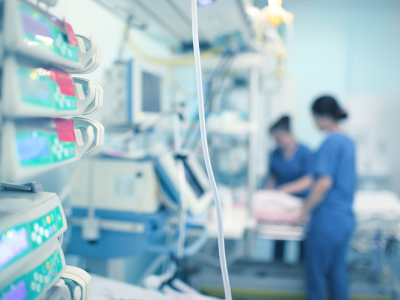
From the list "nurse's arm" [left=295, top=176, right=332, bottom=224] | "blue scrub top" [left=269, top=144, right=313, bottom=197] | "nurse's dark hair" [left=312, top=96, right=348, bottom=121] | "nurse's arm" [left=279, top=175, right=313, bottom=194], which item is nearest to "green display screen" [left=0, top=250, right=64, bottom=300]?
"nurse's arm" [left=295, top=176, right=332, bottom=224]

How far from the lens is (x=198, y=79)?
23.2 inches

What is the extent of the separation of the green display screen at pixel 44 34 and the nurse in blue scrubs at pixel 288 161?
2.54 metres

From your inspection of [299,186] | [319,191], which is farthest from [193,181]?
[299,186]

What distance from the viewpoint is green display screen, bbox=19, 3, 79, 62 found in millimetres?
431

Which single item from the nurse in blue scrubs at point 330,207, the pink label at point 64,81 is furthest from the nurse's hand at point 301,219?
the pink label at point 64,81

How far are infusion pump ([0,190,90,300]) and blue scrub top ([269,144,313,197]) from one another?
2.57m

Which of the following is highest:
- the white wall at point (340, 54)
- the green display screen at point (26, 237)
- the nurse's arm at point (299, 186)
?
the white wall at point (340, 54)

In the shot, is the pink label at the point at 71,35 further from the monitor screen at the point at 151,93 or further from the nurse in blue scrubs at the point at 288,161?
the nurse in blue scrubs at the point at 288,161

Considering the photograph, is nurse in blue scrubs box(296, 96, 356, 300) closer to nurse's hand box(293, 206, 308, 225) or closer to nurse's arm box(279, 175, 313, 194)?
nurse's hand box(293, 206, 308, 225)

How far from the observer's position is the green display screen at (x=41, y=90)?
43 centimetres

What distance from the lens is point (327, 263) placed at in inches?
79.7

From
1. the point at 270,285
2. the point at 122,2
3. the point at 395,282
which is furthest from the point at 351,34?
the point at 122,2

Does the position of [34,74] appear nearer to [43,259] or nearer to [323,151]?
[43,259]

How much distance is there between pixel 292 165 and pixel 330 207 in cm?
99
